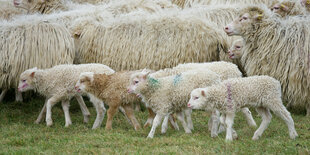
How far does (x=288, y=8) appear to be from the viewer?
33.0 feet

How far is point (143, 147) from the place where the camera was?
6535 millimetres

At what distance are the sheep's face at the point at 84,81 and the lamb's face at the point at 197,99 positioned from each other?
1.65m

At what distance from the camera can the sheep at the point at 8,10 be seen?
11.4 m

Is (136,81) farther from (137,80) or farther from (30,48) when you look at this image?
(30,48)

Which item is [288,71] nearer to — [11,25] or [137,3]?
[137,3]

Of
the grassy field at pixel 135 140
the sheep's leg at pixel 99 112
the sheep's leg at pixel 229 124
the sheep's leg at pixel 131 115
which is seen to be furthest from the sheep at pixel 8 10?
the sheep's leg at pixel 229 124

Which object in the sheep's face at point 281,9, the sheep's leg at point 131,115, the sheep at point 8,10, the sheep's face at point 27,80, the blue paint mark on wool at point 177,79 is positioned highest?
the sheep's face at point 281,9

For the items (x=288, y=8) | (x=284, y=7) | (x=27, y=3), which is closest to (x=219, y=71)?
(x=284, y=7)

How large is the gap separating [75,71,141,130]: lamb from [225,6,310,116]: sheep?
6.05 feet

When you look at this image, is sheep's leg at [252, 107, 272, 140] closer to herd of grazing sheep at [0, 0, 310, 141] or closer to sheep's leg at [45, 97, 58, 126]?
herd of grazing sheep at [0, 0, 310, 141]

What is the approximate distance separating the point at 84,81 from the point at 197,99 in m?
1.80

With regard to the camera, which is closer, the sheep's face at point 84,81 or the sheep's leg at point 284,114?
the sheep's leg at point 284,114

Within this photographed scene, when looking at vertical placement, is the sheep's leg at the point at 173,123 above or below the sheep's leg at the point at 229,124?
below

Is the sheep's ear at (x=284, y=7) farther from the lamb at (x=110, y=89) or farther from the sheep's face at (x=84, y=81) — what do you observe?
the sheep's face at (x=84, y=81)
